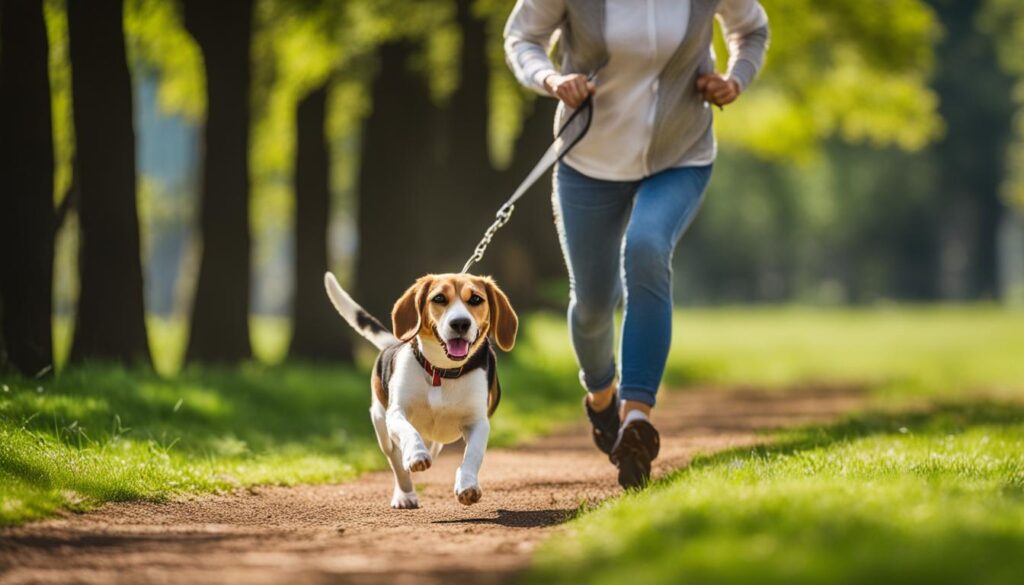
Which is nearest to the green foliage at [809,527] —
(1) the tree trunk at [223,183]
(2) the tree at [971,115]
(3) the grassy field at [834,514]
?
(3) the grassy field at [834,514]

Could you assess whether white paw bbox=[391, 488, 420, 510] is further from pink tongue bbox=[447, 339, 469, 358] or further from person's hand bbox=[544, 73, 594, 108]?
person's hand bbox=[544, 73, 594, 108]

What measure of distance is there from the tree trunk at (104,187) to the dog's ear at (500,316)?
16.7 feet

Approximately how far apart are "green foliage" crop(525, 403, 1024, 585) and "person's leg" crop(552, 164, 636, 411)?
2.49 ft

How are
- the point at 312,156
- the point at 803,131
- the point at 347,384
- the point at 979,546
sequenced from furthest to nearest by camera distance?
the point at 803,131 → the point at 312,156 → the point at 347,384 → the point at 979,546

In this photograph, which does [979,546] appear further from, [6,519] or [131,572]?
[6,519]

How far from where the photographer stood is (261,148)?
24.2 metres

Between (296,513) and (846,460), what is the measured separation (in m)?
2.45

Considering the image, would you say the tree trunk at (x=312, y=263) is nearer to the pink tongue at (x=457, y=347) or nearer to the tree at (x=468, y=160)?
the tree at (x=468, y=160)

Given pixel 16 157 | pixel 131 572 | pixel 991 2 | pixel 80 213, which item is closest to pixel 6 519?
pixel 131 572

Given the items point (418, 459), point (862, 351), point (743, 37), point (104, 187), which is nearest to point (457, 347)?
point (418, 459)

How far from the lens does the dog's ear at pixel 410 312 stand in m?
6.09

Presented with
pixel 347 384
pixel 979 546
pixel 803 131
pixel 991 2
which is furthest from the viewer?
pixel 991 2

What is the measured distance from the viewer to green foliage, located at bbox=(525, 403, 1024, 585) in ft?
11.1

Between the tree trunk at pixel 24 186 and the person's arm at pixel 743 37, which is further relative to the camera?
the tree trunk at pixel 24 186
